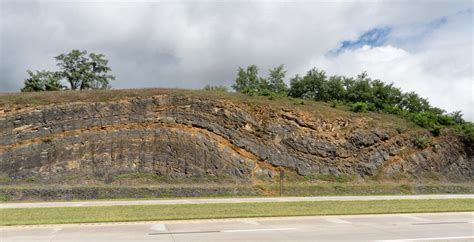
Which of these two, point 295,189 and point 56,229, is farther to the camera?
point 295,189

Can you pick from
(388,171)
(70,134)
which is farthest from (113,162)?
(388,171)

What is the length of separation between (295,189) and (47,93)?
24519mm

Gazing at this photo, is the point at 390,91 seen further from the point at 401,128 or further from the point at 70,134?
the point at 70,134

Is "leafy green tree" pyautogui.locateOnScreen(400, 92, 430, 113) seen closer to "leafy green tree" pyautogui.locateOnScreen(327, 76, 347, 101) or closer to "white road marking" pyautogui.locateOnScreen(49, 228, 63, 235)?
"leafy green tree" pyautogui.locateOnScreen(327, 76, 347, 101)

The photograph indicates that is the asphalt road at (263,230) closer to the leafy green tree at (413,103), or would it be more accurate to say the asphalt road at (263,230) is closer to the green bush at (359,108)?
the green bush at (359,108)

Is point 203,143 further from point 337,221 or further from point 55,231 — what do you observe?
point 55,231

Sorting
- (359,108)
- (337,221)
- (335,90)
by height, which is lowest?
(337,221)

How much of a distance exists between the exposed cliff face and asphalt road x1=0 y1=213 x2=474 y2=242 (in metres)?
18.2

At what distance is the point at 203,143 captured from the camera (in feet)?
108

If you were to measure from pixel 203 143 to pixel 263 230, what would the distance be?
2157 cm

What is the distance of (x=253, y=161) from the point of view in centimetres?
3262

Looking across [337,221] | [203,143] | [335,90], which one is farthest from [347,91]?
[337,221]

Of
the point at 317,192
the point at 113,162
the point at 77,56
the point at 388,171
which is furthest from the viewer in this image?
the point at 77,56

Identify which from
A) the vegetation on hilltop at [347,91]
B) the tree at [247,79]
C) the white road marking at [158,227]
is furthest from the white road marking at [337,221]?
the tree at [247,79]
